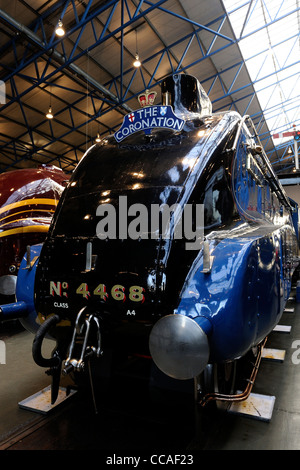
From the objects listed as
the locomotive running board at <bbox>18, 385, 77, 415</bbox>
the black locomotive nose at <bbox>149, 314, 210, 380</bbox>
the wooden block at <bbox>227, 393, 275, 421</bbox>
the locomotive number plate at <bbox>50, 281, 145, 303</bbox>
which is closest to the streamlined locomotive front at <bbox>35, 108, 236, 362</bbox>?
the locomotive number plate at <bbox>50, 281, 145, 303</bbox>

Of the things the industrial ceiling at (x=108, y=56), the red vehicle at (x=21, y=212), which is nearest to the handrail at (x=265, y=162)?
the red vehicle at (x=21, y=212)

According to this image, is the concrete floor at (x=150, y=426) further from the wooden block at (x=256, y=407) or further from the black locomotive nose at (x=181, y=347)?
the black locomotive nose at (x=181, y=347)

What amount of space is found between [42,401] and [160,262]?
1822 mm

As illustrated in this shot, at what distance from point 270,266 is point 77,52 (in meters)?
11.4

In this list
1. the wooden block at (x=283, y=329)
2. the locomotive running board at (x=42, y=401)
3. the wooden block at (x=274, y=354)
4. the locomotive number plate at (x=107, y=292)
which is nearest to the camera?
the locomotive number plate at (x=107, y=292)

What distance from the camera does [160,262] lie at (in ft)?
7.16

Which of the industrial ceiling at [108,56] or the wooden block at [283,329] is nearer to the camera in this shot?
Result: the wooden block at [283,329]

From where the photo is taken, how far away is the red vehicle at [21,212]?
211 inches

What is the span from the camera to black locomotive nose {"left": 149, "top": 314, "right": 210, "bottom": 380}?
5.76 feet

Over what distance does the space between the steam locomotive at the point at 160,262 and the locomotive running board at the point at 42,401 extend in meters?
0.62

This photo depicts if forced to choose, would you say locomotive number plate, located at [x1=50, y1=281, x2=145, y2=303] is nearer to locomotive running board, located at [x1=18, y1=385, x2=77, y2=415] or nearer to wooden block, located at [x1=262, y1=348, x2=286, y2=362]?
locomotive running board, located at [x1=18, y1=385, x2=77, y2=415]

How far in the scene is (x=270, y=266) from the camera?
8.21ft

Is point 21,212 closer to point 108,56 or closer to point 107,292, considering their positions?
point 107,292

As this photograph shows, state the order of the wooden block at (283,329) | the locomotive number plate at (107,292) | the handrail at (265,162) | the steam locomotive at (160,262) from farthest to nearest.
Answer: the wooden block at (283,329) < the handrail at (265,162) < the locomotive number plate at (107,292) < the steam locomotive at (160,262)
